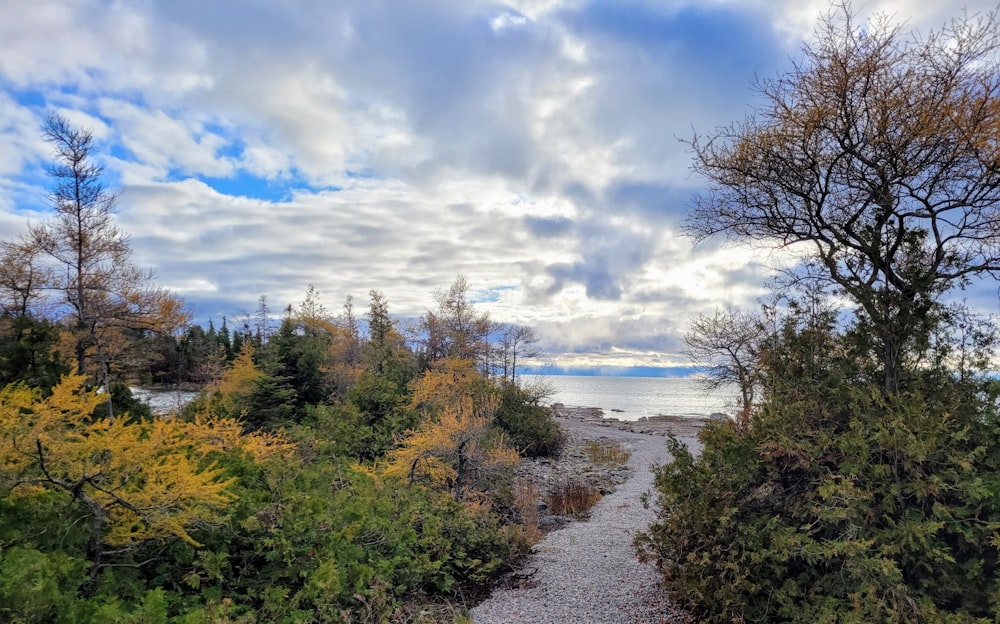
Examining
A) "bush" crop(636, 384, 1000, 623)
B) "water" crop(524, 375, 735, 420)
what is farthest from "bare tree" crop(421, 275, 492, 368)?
"bush" crop(636, 384, 1000, 623)

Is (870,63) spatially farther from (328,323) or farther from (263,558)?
(328,323)

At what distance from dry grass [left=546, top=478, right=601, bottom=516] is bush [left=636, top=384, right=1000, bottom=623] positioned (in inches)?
235

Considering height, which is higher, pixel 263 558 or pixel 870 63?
pixel 870 63

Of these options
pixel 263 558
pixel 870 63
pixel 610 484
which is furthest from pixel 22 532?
pixel 610 484

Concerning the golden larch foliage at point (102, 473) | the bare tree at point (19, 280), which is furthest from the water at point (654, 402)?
the bare tree at point (19, 280)

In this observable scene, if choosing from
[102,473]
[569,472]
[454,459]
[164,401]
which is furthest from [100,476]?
[164,401]

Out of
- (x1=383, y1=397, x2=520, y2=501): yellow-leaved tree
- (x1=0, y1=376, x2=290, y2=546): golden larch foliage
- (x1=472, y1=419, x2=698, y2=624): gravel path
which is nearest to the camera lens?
(x1=0, y1=376, x2=290, y2=546): golden larch foliage

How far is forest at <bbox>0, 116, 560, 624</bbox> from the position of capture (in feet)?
12.1

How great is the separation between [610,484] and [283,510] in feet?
35.5

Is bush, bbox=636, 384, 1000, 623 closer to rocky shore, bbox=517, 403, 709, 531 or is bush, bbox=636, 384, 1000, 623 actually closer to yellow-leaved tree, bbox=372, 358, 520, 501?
rocky shore, bbox=517, 403, 709, 531

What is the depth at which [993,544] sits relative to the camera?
3.73m

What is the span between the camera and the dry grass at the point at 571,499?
11.2m

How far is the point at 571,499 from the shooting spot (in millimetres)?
11477

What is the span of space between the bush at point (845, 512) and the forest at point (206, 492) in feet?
10.5
